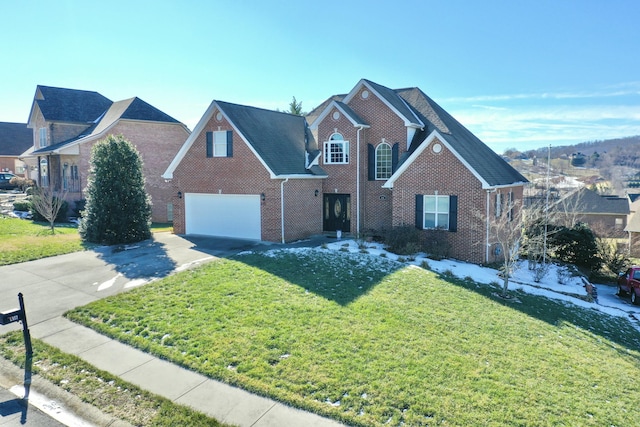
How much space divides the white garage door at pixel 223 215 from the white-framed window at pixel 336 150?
4.77 meters

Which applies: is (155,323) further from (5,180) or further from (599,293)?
(5,180)

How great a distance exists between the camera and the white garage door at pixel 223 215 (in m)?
20.3

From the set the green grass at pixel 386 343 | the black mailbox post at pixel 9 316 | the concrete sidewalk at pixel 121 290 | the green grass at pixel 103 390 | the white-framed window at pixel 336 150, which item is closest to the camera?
the green grass at pixel 103 390

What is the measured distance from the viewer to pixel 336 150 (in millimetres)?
22203

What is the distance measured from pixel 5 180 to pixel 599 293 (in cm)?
5234

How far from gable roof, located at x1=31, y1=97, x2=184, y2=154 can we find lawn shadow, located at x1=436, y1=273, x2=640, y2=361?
25.6 metres

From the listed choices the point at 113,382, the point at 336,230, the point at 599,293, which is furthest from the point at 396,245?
the point at 113,382

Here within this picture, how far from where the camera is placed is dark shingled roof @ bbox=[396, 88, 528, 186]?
18.3 m

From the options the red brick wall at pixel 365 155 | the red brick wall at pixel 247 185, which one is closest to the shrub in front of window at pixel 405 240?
the red brick wall at pixel 365 155

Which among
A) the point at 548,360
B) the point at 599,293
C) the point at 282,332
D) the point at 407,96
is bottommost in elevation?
the point at 599,293

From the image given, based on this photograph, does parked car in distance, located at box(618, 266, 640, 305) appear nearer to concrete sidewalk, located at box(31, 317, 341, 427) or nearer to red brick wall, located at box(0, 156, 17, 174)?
concrete sidewalk, located at box(31, 317, 341, 427)

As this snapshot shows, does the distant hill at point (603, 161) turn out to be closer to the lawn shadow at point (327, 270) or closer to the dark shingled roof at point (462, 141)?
the dark shingled roof at point (462, 141)

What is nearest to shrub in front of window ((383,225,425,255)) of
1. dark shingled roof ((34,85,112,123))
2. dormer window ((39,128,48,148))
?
dark shingled roof ((34,85,112,123))

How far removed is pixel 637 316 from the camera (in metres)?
15.6
